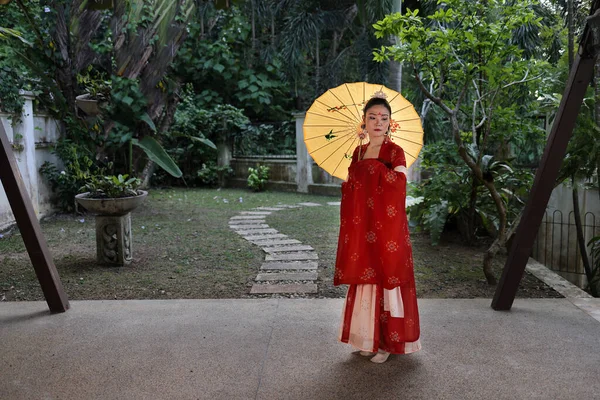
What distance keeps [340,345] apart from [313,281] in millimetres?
1550

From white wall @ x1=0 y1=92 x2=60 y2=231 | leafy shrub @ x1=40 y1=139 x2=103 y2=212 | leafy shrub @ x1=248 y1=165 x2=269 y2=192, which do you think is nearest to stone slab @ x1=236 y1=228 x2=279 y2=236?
leafy shrub @ x1=40 y1=139 x2=103 y2=212

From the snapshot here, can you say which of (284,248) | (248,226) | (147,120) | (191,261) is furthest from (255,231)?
(147,120)

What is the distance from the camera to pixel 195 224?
759 cm

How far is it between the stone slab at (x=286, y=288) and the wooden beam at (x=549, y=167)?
1.48m

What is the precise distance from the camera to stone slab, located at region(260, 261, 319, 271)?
5.11 m

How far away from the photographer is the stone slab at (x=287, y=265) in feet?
16.8

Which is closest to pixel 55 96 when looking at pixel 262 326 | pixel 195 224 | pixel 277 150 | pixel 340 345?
pixel 195 224

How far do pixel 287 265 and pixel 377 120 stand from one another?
104 inches

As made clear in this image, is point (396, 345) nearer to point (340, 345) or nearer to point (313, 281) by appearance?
point (340, 345)

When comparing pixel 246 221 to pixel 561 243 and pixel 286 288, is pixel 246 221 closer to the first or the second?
pixel 286 288

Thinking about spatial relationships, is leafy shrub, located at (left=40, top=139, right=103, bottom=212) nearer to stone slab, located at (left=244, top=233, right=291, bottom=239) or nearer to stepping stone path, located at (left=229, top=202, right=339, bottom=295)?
stepping stone path, located at (left=229, top=202, right=339, bottom=295)

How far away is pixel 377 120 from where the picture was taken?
9.45 feet

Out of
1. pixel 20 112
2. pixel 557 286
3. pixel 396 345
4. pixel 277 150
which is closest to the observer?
pixel 396 345

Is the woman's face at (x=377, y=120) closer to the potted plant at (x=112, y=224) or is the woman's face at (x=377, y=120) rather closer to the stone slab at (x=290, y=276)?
the stone slab at (x=290, y=276)
